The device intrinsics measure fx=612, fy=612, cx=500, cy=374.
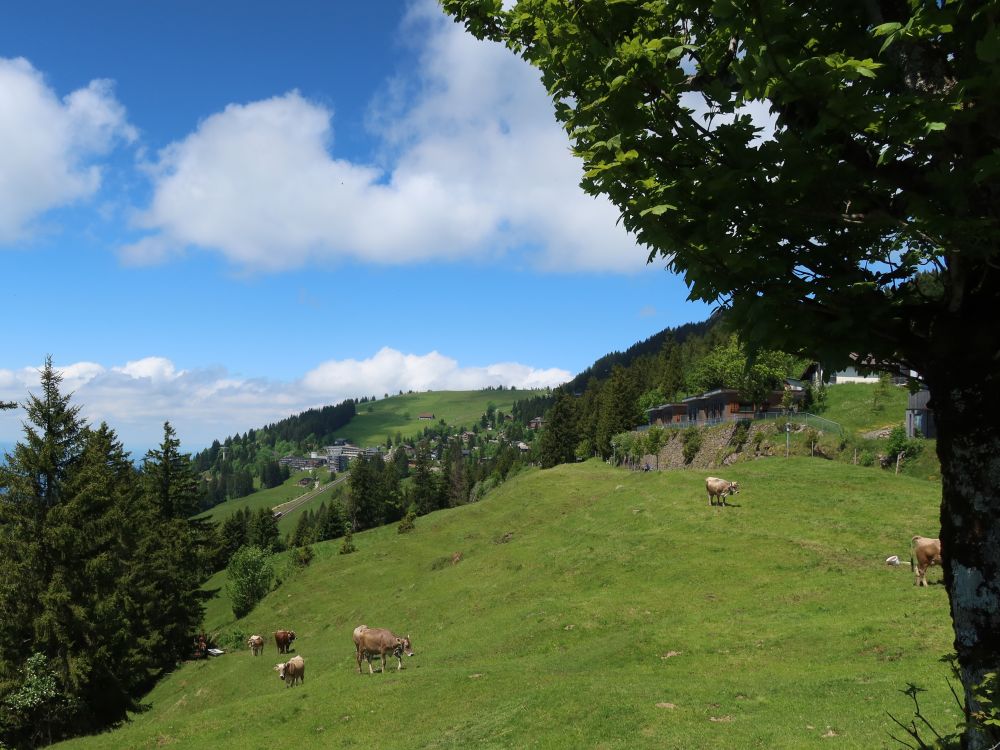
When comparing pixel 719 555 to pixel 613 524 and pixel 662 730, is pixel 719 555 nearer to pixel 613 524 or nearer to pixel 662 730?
pixel 613 524

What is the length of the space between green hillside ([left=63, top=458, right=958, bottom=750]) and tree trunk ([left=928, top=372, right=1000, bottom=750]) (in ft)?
27.2

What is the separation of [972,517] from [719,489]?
35609 millimetres

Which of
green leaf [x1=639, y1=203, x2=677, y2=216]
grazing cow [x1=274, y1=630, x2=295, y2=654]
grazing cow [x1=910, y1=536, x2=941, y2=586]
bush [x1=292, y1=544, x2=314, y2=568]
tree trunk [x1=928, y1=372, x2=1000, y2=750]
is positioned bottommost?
bush [x1=292, y1=544, x2=314, y2=568]

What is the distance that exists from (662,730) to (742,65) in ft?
47.5

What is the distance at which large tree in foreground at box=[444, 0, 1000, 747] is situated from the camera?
489 centimetres

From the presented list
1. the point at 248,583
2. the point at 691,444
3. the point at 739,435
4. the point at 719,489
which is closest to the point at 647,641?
the point at 719,489

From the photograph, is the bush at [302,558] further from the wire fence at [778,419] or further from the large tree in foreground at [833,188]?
the large tree in foreground at [833,188]

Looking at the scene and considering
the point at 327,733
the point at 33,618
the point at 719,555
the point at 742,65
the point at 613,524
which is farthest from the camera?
the point at 613,524

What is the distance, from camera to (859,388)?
8506 centimetres

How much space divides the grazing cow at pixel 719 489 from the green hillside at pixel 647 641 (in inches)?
31.5

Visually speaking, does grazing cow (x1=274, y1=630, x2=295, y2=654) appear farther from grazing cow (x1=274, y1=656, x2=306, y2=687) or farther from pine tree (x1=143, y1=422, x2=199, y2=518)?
pine tree (x1=143, y1=422, x2=199, y2=518)

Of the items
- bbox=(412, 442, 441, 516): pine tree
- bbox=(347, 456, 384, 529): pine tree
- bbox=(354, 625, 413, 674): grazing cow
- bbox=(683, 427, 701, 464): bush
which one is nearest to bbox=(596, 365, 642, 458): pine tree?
bbox=(683, 427, 701, 464): bush

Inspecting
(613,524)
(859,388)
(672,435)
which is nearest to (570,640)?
(613,524)

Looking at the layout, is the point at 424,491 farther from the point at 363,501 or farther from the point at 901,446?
the point at 901,446
